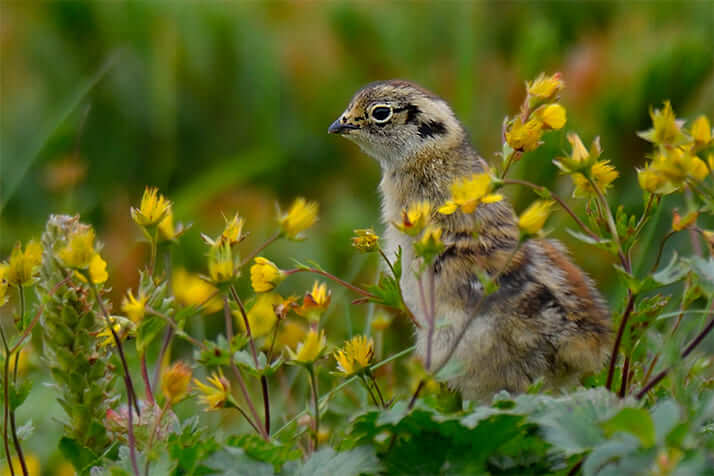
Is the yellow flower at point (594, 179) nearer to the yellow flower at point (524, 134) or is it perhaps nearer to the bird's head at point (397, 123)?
the yellow flower at point (524, 134)

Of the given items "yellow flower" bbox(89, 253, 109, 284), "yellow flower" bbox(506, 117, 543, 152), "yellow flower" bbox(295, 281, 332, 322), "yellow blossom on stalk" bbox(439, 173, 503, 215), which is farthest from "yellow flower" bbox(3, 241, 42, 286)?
"yellow flower" bbox(506, 117, 543, 152)

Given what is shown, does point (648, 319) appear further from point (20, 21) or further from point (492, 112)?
point (20, 21)

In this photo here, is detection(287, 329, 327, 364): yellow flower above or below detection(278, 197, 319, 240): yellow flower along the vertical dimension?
below

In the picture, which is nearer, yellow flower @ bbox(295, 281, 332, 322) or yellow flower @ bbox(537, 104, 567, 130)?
yellow flower @ bbox(295, 281, 332, 322)

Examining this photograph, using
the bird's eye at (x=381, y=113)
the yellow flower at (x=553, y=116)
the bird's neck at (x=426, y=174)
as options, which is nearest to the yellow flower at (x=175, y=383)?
the yellow flower at (x=553, y=116)

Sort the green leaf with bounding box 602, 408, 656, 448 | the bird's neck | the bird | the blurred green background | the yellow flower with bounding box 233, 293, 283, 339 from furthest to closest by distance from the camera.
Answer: the blurred green background < the bird's neck < the bird < the yellow flower with bounding box 233, 293, 283, 339 < the green leaf with bounding box 602, 408, 656, 448

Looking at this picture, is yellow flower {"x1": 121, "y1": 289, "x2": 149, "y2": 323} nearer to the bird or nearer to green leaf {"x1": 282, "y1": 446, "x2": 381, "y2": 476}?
green leaf {"x1": 282, "y1": 446, "x2": 381, "y2": 476}

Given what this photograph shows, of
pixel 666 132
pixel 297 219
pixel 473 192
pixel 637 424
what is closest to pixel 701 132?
pixel 666 132
